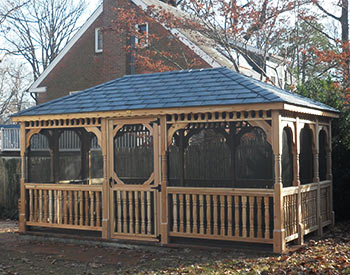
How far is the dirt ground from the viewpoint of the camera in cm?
912

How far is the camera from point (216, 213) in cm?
1077

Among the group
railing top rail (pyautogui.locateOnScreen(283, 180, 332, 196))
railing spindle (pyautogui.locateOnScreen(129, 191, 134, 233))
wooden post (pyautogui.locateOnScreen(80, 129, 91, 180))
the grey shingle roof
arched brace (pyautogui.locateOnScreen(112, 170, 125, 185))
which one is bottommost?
railing spindle (pyautogui.locateOnScreen(129, 191, 134, 233))

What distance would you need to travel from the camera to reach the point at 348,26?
831 inches

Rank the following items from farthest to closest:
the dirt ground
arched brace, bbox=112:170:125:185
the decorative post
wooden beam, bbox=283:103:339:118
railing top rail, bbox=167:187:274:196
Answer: arched brace, bbox=112:170:125:185
the decorative post
railing top rail, bbox=167:187:274:196
wooden beam, bbox=283:103:339:118
the dirt ground

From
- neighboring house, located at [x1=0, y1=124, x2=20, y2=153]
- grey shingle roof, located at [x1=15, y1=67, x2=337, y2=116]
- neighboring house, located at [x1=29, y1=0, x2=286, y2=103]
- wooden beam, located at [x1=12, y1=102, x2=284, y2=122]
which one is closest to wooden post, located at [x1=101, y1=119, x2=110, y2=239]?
wooden beam, located at [x1=12, y1=102, x2=284, y2=122]

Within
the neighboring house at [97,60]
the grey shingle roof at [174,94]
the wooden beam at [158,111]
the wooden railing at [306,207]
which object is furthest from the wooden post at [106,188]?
the neighboring house at [97,60]

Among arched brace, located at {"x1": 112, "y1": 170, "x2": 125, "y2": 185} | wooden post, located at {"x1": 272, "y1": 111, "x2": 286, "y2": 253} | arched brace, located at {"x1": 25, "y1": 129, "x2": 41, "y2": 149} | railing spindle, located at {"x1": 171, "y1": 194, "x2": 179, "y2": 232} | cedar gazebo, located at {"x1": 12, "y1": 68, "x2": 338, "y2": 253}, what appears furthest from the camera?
arched brace, located at {"x1": 25, "y1": 129, "x2": 41, "y2": 149}

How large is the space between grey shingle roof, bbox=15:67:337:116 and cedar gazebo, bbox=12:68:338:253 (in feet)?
0.09

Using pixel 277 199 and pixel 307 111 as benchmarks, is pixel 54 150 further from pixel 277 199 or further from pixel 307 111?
pixel 307 111

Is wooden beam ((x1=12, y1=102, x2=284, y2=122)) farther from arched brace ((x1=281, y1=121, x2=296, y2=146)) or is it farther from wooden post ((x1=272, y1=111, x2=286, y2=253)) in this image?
arched brace ((x1=281, y1=121, x2=296, y2=146))

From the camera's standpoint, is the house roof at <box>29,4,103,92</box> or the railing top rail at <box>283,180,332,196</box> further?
the house roof at <box>29,4,103,92</box>

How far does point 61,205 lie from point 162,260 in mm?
3566

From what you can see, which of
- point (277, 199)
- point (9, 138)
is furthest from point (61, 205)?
point (9, 138)

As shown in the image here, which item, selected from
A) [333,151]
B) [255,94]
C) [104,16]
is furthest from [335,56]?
[104,16]
